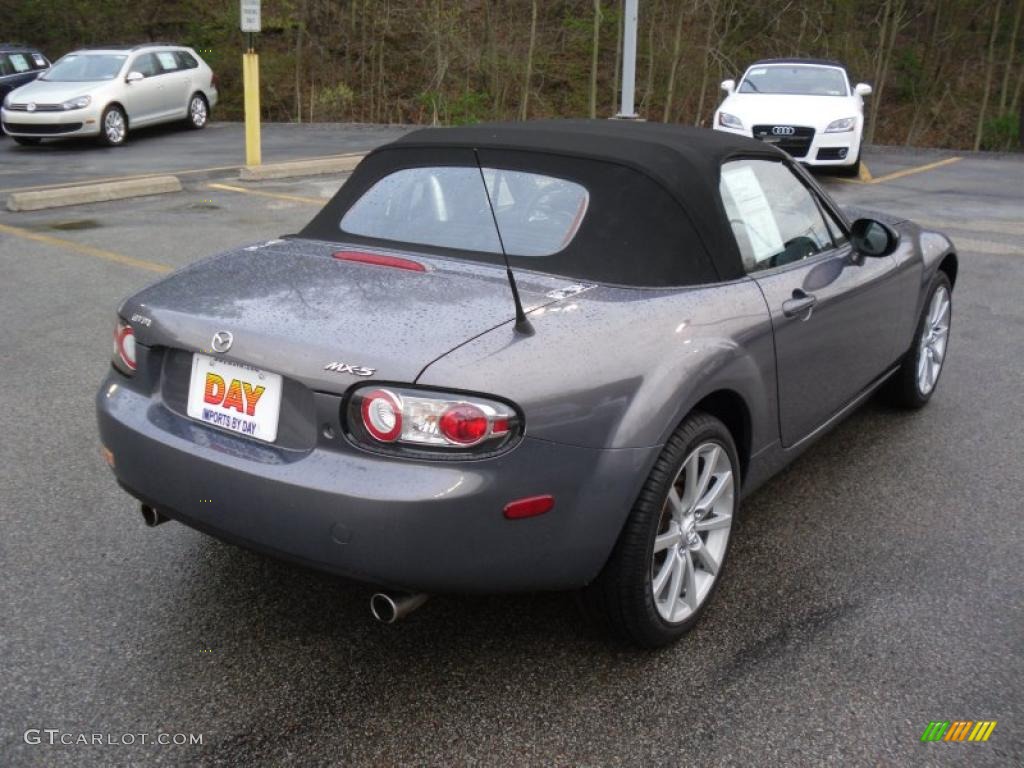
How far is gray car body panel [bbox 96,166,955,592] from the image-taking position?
252 centimetres

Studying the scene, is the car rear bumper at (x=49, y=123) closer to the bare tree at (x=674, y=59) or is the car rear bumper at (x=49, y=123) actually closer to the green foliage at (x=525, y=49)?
the green foliage at (x=525, y=49)

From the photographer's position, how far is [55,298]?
24.0 feet

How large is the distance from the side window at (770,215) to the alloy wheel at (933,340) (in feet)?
4.04

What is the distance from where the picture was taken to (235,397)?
278 centimetres

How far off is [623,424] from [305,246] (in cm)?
146

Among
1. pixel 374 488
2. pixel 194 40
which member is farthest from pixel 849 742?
pixel 194 40

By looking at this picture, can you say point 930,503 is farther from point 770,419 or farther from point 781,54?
point 781,54

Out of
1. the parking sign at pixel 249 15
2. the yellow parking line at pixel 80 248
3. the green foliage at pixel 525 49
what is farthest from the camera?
the green foliage at pixel 525 49

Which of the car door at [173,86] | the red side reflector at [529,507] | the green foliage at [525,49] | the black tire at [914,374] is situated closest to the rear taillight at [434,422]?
the red side reflector at [529,507]

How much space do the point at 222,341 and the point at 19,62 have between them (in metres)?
20.3

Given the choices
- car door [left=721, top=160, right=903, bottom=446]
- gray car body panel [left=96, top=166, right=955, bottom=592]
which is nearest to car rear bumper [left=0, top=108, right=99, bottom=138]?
gray car body panel [left=96, top=166, right=955, bottom=592]

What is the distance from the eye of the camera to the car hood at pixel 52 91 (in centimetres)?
1652

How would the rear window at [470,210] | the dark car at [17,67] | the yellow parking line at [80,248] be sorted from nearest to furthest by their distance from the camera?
the rear window at [470,210] → the yellow parking line at [80,248] → the dark car at [17,67]

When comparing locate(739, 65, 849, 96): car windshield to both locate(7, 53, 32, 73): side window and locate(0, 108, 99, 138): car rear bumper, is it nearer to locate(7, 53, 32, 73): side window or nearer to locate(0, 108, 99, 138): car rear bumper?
locate(0, 108, 99, 138): car rear bumper
